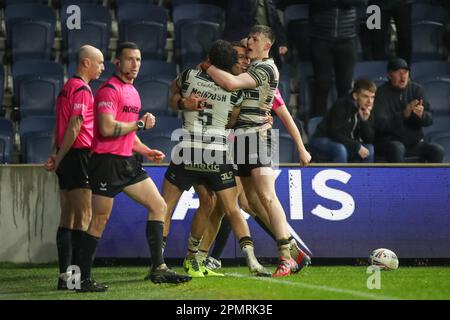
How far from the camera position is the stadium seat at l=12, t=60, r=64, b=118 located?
13.8 metres

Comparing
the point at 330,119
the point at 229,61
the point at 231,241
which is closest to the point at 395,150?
the point at 330,119

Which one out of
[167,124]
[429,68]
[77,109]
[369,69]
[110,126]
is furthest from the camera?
[429,68]

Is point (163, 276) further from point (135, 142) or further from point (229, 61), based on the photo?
point (229, 61)

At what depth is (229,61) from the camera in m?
9.84

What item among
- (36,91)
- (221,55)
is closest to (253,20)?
(36,91)

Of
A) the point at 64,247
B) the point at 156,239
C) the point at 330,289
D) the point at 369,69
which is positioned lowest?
the point at 330,289

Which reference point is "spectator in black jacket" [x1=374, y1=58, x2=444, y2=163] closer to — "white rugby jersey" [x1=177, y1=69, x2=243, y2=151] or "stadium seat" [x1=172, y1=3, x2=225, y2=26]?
"stadium seat" [x1=172, y1=3, x2=225, y2=26]

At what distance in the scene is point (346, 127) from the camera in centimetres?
1264

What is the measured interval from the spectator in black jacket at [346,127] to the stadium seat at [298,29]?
8.21 ft

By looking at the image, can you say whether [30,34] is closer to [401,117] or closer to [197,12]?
[197,12]

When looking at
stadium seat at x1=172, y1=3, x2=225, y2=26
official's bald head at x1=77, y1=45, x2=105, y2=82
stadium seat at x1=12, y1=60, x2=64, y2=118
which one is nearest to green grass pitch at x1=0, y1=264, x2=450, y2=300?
official's bald head at x1=77, y1=45, x2=105, y2=82

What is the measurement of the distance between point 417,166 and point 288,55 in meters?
4.40

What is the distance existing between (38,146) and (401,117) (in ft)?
14.0

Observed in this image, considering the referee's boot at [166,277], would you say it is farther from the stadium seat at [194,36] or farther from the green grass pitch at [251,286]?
the stadium seat at [194,36]
